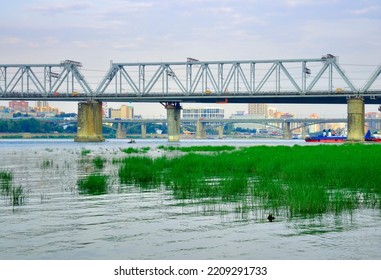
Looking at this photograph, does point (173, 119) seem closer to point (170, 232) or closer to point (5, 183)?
point (5, 183)

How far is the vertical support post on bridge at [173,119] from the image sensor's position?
7313 inches

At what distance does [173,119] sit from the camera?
18812 centimetres

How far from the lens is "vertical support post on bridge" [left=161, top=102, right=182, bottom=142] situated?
186 m

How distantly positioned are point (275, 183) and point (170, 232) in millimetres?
11184

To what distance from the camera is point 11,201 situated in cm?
2428

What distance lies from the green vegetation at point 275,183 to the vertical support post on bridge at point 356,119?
11852 cm

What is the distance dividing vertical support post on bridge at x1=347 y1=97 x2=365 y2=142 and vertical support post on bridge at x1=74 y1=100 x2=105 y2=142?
64940mm

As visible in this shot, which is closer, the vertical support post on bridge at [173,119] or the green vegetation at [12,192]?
the green vegetation at [12,192]

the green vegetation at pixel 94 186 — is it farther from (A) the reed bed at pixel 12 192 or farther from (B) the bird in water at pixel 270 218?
(B) the bird in water at pixel 270 218

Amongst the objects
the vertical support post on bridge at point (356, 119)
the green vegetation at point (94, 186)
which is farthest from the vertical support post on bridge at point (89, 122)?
the green vegetation at point (94, 186)

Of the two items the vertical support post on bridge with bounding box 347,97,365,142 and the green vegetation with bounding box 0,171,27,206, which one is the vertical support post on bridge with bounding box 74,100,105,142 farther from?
the green vegetation with bounding box 0,171,27,206

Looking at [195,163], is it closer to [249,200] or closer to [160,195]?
[160,195]

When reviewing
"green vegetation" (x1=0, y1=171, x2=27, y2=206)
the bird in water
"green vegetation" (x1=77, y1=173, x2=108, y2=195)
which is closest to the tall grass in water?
"green vegetation" (x1=0, y1=171, x2=27, y2=206)

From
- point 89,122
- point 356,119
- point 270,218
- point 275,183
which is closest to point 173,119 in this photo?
point 89,122
